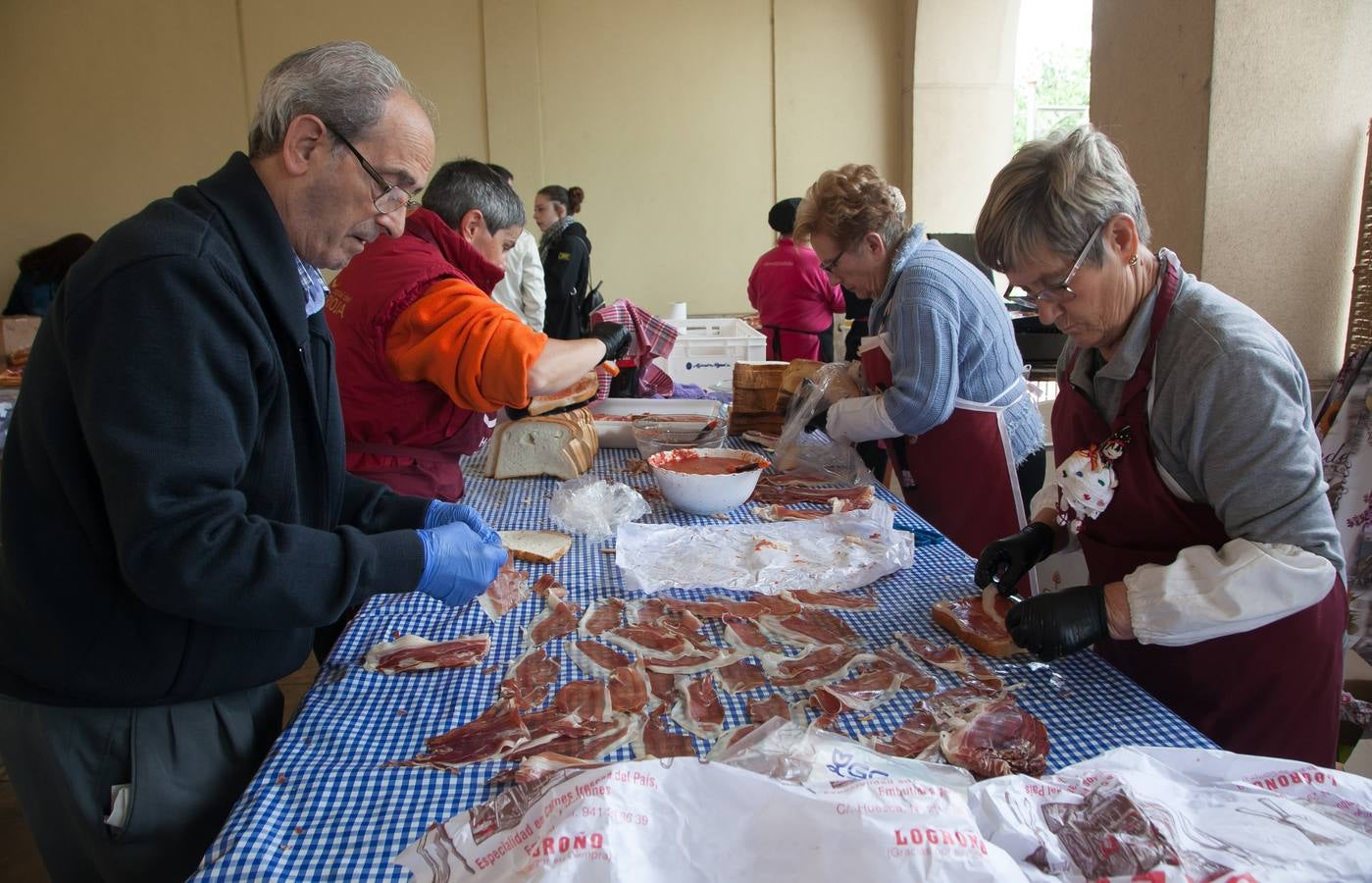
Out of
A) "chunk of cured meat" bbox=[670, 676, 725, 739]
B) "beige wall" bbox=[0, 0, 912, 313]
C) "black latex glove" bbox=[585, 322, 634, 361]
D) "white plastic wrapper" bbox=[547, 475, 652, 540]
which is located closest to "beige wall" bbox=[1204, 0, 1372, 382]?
"black latex glove" bbox=[585, 322, 634, 361]

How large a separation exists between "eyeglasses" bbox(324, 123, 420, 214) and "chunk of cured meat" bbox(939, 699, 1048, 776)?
1218 millimetres

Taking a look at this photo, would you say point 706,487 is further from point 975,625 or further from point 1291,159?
point 1291,159

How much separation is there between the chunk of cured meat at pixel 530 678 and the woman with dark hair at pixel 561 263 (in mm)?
5266

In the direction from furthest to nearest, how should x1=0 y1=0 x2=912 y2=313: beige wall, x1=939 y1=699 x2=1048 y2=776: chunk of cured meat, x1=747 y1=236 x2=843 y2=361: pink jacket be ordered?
x1=0 y1=0 x2=912 y2=313: beige wall
x1=747 y1=236 x2=843 y2=361: pink jacket
x1=939 y1=699 x2=1048 y2=776: chunk of cured meat

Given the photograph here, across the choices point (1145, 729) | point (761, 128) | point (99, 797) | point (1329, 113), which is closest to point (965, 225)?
point (761, 128)

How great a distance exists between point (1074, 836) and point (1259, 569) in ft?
2.34

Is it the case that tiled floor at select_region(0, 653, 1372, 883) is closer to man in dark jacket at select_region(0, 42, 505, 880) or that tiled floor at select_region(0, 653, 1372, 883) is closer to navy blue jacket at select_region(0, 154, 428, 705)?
man in dark jacket at select_region(0, 42, 505, 880)

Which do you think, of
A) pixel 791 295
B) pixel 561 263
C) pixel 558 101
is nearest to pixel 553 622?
pixel 791 295

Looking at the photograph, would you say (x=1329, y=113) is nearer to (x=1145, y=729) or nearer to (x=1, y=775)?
(x=1145, y=729)

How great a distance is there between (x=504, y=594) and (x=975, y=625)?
37.7 inches

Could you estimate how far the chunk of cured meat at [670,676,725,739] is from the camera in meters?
1.34

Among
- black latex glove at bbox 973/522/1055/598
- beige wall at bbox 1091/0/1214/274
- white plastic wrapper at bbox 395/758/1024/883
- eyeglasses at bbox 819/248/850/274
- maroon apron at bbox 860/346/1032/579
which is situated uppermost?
beige wall at bbox 1091/0/1214/274

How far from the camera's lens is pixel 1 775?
10.5 ft

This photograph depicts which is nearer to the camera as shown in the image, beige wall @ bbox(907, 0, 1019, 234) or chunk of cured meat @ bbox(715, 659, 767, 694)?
chunk of cured meat @ bbox(715, 659, 767, 694)
